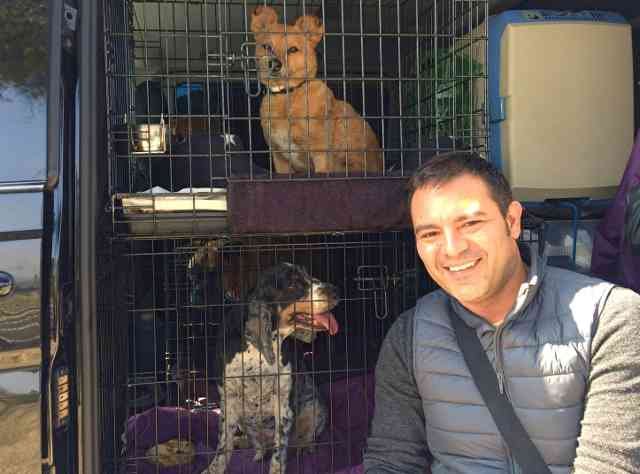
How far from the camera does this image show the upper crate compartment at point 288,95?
2.40 m

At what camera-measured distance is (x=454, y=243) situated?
1.81 metres

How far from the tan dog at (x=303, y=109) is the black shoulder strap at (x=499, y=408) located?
1.25m

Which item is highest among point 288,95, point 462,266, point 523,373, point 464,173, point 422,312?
point 288,95

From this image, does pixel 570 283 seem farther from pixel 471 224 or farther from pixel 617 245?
pixel 617 245

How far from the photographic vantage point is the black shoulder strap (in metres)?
1.70

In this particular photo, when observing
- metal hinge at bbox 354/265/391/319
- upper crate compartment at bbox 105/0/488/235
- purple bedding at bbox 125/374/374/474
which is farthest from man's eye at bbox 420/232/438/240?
purple bedding at bbox 125/374/374/474

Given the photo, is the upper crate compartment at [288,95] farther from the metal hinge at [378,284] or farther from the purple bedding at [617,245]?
the purple bedding at [617,245]

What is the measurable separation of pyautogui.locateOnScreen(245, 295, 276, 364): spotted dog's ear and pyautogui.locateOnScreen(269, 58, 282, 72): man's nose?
41.2 inches

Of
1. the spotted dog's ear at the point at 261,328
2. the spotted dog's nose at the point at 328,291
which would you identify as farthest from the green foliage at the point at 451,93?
the spotted dog's ear at the point at 261,328

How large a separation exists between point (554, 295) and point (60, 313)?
1.40 meters

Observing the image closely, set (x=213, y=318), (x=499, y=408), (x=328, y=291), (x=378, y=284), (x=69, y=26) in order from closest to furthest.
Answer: (x=499, y=408) → (x=69, y=26) → (x=328, y=291) → (x=378, y=284) → (x=213, y=318)

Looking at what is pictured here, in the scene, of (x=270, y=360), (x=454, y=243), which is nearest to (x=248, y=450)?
(x=270, y=360)

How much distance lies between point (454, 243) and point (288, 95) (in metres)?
1.19

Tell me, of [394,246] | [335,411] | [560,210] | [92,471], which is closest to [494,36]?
[560,210]
